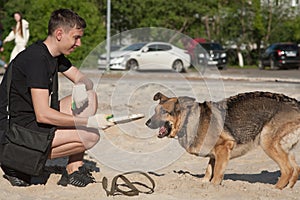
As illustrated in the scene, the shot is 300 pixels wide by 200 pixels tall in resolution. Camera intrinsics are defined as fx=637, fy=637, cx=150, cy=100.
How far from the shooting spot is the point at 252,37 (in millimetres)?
49812

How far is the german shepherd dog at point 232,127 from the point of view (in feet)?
23.0

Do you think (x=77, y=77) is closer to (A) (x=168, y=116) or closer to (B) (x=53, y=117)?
(B) (x=53, y=117)

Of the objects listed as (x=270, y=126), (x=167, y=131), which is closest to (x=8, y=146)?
(x=167, y=131)

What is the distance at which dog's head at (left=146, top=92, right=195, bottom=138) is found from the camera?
6965 millimetres

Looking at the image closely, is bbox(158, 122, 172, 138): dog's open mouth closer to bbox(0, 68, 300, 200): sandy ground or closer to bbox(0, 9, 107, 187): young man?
bbox(0, 68, 300, 200): sandy ground

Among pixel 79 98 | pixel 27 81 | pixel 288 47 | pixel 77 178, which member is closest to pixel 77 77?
pixel 79 98

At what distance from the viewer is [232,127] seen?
724 centimetres

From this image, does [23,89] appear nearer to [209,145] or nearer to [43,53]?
[43,53]

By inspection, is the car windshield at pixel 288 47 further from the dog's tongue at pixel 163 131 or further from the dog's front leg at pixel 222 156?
the dog's tongue at pixel 163 131

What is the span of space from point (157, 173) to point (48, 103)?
2.15 m

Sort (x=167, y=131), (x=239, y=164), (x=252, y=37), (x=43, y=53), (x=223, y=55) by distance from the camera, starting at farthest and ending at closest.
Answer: (x=252, y=37) → (x=223, y=55) → (x=239, y=164) → (x=167, y=131) → (x=43, y=53)

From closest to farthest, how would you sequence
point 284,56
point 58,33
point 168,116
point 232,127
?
point 58,33
point 168,116
point 232,127
point 284,56

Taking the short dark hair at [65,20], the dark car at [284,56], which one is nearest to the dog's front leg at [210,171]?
the short dark hair at [65,20]

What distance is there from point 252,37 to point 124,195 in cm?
4438
